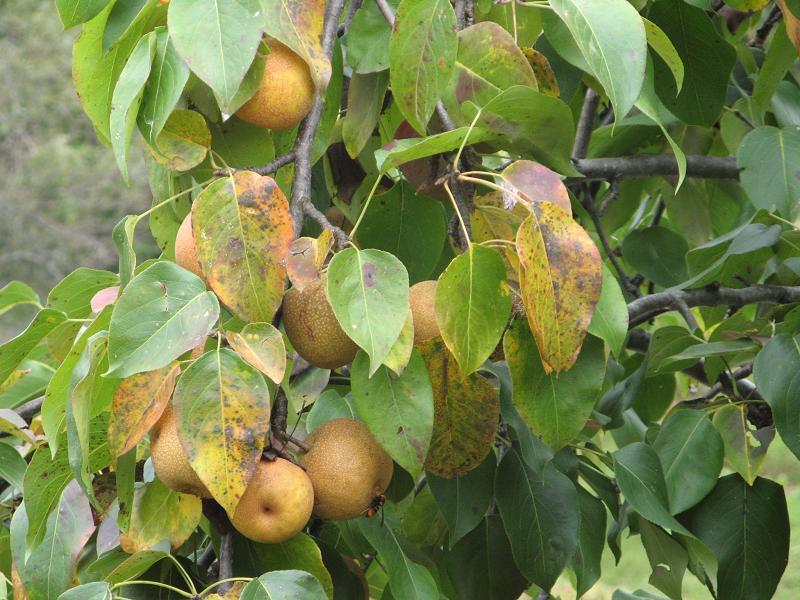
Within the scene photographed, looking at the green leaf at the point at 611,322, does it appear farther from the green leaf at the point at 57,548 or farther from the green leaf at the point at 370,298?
the green leaf at the point at 57,548

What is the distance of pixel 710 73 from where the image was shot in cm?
91

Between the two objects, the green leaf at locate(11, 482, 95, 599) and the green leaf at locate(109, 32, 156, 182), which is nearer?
the green leaf at locate(109, 32, 156, 182)

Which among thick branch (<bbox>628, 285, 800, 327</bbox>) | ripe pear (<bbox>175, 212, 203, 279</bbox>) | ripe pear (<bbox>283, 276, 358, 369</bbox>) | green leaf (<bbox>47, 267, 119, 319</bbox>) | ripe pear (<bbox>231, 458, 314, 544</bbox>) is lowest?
thick branch (<bbox>628, 285, 800, 327</bbox>)

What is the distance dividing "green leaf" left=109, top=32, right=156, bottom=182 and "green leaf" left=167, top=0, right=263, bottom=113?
4 centimetres

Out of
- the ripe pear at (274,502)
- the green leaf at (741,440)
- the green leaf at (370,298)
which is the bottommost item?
the green leaf at (741,440)

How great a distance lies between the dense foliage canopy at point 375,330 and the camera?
0.57 meters

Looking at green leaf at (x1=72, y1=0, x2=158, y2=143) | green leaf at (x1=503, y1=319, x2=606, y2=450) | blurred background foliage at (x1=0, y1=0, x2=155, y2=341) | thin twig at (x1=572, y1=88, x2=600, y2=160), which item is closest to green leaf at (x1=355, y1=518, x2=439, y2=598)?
green leaf at (x1=503, y1=319, x2=606, y2=450)

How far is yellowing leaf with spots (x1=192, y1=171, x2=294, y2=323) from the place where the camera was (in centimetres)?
58

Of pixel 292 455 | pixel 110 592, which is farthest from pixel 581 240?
pixel 110 592

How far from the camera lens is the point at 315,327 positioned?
1.95ft

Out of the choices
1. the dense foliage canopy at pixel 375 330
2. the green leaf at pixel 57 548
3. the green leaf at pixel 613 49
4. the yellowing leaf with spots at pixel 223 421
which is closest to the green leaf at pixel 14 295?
the dense foliage canopy at pixel 375 330

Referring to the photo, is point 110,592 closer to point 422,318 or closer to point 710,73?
point 422,318

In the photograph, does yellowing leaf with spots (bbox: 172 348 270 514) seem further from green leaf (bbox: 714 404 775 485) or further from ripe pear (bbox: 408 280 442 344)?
green leaf (bbox: 714 404 775 485)

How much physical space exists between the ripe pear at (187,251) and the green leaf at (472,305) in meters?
0.15
